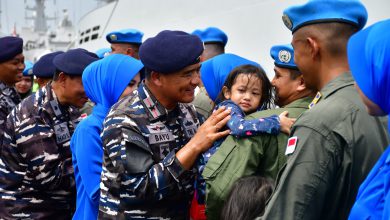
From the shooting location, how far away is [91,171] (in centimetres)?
262

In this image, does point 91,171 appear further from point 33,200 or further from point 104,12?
point 104,12

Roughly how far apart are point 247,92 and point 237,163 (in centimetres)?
64

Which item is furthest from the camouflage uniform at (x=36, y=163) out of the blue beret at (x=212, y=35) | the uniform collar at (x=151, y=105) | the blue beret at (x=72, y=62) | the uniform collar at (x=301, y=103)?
the blue beret at (x=212, y=35)

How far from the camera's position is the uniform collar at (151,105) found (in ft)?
7.77

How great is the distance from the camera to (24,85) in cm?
681

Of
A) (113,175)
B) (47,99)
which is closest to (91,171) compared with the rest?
(113,175)

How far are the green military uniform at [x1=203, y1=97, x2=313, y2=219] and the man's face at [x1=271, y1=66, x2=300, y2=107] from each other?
1.62 ft

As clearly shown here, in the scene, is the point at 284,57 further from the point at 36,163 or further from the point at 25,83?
the point at 25,83

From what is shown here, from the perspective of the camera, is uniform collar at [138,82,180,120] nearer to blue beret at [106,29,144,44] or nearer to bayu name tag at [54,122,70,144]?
bayu name tag at [54,122,70,144]

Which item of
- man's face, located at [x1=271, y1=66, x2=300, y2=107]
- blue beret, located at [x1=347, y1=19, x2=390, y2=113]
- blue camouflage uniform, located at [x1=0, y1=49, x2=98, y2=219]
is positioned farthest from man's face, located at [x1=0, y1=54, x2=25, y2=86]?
blue beret, located at [x1=347, y1=19, x2=390, y2=113]

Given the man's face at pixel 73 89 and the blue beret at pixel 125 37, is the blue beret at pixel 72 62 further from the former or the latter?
the blue beret at pixel 125 37

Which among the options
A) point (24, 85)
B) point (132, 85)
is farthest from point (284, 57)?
point (24, 85)

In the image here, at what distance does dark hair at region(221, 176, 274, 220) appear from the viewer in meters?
1.87

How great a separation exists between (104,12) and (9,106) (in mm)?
13456
